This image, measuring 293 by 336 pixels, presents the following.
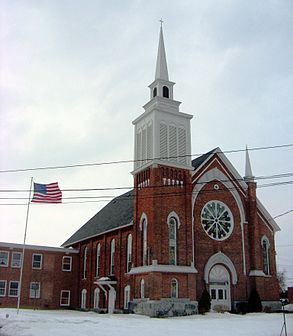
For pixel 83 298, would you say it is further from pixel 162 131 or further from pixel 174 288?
pixel 162 131

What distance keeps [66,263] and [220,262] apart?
19.1 metres

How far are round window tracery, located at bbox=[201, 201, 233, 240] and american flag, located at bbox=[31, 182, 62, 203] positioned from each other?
11.5 m

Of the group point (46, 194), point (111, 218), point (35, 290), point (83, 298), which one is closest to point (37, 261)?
point (35, 290)

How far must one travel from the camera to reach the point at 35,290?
45.8 meters

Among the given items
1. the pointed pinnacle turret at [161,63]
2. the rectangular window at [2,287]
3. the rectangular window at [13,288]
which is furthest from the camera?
the rectangular window at [13,288]

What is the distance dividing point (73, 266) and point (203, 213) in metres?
18.6

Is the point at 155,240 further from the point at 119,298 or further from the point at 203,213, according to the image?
the point at 119,298

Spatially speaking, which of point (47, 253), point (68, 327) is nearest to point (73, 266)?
point (47, 253)

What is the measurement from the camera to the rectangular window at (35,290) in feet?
149

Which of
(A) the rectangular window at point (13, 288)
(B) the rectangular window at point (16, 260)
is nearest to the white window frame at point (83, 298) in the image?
(A) the rectangular window at point (13, 288)

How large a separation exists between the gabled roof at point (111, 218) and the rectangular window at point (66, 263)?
2.43 metres

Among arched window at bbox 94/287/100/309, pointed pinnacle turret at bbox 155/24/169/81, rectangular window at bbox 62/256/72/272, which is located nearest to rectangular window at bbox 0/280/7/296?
rectangular window at bbox 62/256/72/272

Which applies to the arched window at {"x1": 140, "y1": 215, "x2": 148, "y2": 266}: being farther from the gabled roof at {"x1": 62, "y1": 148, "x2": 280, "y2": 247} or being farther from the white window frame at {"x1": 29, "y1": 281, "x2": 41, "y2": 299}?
the white window frame at {"x1": 29, "y1": 281, "x2": 41, "y2": 299}

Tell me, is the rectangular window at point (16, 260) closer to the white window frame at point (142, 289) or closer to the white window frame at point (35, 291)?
the white window frame at point (35, 291)
